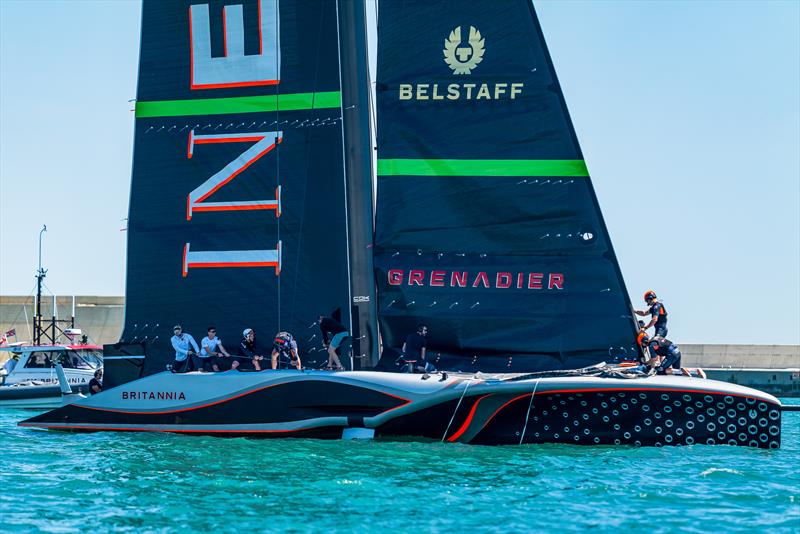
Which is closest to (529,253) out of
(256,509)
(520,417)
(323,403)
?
(520,417)

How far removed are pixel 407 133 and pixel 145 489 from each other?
717 centimetres

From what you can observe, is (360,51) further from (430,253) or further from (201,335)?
(201,335)

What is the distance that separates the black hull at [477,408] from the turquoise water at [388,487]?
235 mm

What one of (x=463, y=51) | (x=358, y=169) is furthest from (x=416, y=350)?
(x=463, y=51)

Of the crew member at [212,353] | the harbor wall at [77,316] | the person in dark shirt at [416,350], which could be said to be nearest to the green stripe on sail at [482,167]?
the person in dark shirt at [416,350]

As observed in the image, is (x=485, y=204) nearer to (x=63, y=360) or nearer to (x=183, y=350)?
(x=183, y=350)

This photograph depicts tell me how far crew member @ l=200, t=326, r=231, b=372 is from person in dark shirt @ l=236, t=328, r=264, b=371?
233 mm

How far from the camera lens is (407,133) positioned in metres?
16.5

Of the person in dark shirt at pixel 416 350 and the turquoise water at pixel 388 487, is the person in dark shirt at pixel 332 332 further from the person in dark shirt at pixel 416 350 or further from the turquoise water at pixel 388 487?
the turquoise water at pixel 388 487

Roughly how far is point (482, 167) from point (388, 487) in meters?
6.13

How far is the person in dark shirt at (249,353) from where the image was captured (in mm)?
17094

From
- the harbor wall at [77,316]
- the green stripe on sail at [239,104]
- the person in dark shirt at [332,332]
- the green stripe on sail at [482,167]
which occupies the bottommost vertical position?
the person in dark shirt at [332,332]

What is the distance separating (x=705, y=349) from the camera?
43.6 meters

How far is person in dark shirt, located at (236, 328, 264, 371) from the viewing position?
17094mm
